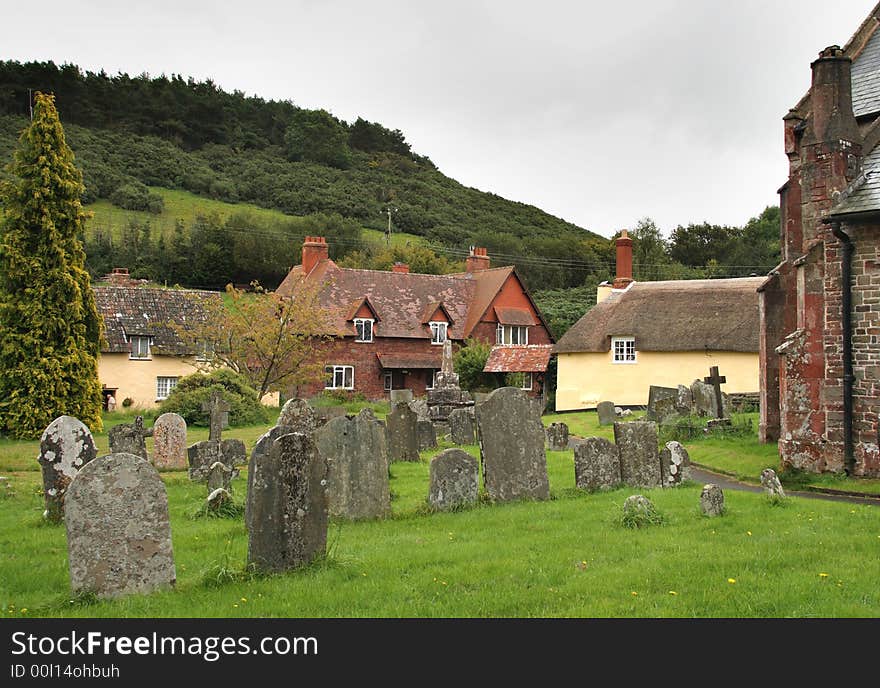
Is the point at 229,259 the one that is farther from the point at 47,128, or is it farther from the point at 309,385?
the point at 47,128

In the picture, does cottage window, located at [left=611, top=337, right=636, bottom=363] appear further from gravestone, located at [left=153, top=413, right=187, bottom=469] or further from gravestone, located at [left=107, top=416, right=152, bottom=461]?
gravestone, located at [left=107, top=416, right=152, bottom=461]

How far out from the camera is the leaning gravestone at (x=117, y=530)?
8008 millimetres

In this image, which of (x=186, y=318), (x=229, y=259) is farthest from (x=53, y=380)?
(x=229, y=259)

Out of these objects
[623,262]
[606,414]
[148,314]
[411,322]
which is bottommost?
[606,414]

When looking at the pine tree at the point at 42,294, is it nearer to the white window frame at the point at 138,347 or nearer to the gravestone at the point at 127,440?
the white window frame at the point at 138,347

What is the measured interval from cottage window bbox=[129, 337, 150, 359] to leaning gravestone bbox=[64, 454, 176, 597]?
3629cm

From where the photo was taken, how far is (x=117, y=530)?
26.6 ft

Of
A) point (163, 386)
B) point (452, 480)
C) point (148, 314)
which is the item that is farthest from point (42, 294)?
point (452, 480)

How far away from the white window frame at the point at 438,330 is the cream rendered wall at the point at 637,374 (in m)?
9.18

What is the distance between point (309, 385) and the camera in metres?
45.3

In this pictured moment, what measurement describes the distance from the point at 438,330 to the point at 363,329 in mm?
5231

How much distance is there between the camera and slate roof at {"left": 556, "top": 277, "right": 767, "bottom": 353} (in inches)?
1519

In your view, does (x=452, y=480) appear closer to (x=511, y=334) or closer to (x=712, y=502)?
(x=712, y=502)

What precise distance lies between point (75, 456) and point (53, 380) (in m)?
18.7
